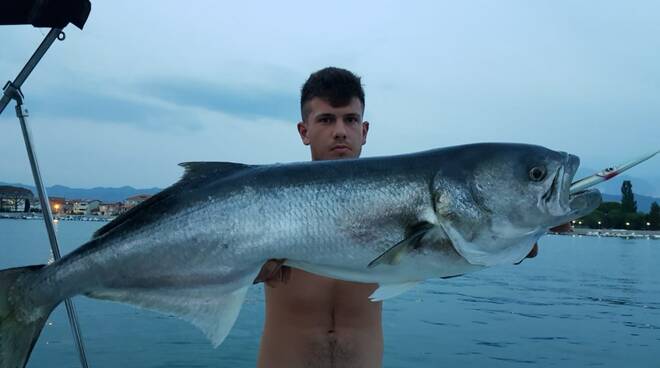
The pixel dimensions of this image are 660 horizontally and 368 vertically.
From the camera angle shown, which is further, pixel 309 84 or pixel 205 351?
pixel 205 351

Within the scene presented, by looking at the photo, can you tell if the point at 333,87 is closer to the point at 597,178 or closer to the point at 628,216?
the point at 597,178

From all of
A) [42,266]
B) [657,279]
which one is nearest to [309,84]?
[42,266]

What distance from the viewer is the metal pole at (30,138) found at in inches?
158

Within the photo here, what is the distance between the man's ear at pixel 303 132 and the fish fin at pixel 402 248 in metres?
2.21

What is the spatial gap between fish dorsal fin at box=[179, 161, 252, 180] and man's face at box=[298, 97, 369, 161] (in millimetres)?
1437

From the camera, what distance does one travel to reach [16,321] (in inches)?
115

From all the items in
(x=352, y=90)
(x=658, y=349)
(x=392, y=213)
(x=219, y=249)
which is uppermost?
(x=352, y=90)

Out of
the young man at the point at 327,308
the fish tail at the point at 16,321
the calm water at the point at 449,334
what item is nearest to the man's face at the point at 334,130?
the young man at the point at 327,308

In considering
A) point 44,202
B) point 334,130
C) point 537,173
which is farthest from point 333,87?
point 44,202

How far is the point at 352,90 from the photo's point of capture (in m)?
4.86

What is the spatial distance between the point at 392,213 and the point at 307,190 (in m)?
0.50

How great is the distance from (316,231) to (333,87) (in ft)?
6.72

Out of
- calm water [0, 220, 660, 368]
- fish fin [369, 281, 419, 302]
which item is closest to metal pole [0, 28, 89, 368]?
fish fin [369, 281, 419, 302]

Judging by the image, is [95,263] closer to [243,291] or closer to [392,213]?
[243,291]
